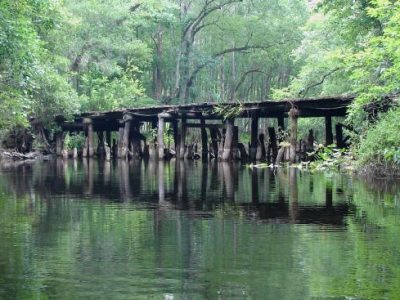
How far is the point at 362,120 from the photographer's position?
949 inches

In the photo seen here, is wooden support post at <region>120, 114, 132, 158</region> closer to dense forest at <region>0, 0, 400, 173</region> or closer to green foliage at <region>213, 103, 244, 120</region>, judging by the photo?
dense forest at <region>0, 0, 400, 173</region>

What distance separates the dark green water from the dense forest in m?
7.15

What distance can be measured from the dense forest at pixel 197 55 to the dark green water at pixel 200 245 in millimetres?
7146

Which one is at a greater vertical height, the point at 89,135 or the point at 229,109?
the point at 229,109

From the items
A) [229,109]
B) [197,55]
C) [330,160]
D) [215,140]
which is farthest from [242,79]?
[330,160]

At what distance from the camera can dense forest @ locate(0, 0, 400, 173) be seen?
2064 centimetres

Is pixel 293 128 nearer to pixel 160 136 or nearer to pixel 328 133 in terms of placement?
pixel 328 133

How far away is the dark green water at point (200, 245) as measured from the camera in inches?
231

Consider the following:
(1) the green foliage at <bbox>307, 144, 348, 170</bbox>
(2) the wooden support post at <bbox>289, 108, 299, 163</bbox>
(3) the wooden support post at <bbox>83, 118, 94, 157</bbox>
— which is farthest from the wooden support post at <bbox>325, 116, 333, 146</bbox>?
(3) the wooden support post at <bbox>83, 118, 94, 157</bbox>

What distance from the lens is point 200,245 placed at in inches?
313

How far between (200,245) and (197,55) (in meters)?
46.8

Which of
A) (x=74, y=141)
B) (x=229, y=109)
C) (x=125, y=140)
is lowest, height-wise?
(x=125, y=140)

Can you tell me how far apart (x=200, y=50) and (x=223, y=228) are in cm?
4954

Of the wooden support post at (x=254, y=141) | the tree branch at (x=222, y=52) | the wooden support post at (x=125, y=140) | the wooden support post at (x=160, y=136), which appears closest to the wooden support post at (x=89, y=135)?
the wooden support post at (x=125, y=140)
